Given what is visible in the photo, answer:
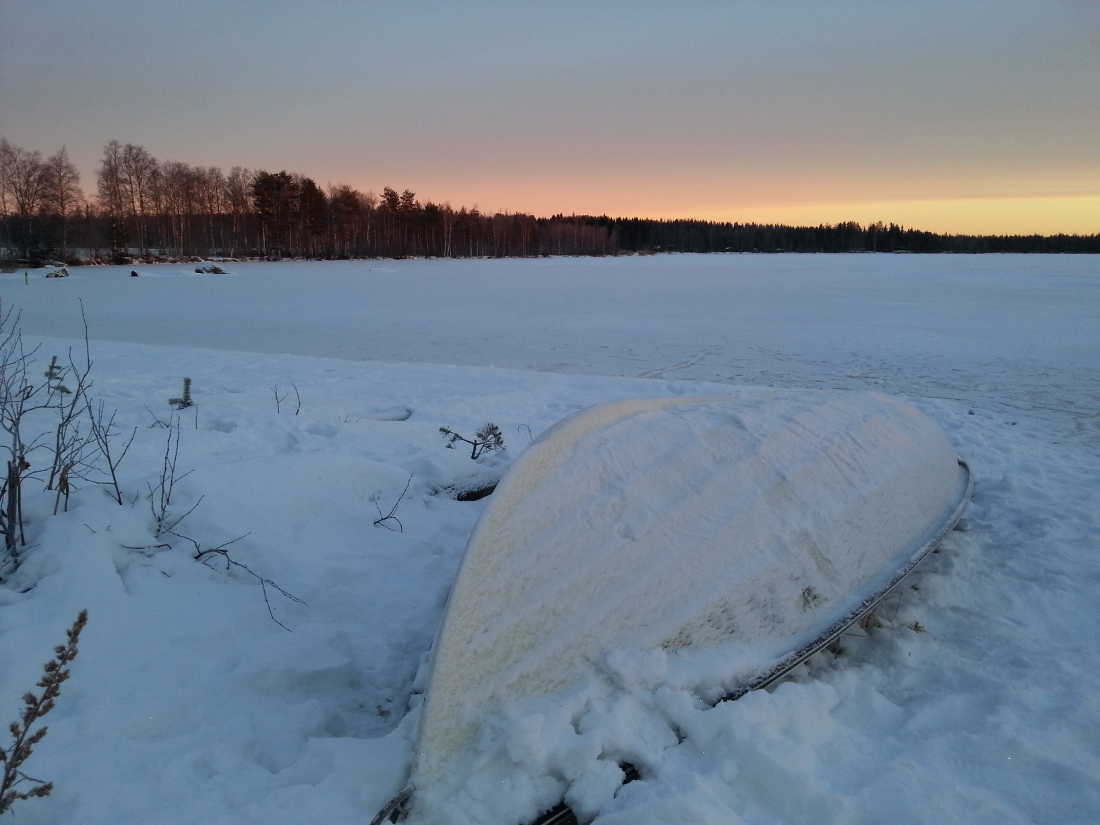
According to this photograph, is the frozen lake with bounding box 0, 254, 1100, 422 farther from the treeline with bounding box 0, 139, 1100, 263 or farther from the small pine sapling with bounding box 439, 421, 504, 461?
the treeline with bounding box 0, 139, 1100, 263

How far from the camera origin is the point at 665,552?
2564 millimetres

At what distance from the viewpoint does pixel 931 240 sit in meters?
85.2

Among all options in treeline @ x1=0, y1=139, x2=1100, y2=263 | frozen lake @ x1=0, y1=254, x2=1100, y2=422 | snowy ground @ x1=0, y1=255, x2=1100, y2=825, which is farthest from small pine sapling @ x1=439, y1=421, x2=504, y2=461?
treeline @ x1=0, y1=139, x2=1100, y2=263

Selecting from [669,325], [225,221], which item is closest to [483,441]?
[669,325]

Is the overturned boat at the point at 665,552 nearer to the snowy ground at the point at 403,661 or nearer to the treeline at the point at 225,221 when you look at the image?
the snowy ground at the point at 403,661

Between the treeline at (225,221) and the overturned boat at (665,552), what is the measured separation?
151 feet

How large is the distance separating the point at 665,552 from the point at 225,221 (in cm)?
6369

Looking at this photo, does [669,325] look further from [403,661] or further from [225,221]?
[225,221]

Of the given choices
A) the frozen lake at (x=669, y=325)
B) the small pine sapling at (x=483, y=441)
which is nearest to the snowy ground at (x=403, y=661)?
the small pine sapling at (x=483, y=441)

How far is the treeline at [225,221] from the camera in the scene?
44281 mm

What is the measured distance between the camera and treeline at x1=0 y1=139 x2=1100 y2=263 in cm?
4428

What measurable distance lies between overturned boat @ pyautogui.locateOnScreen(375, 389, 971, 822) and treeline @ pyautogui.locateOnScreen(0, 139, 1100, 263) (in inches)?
1817

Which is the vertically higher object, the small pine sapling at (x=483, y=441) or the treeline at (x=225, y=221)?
the treeline at (x=225, y=221)

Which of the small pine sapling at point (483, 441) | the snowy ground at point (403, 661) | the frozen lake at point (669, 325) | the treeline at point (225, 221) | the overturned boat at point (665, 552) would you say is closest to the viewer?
the snowy ground at point (403, 661)
